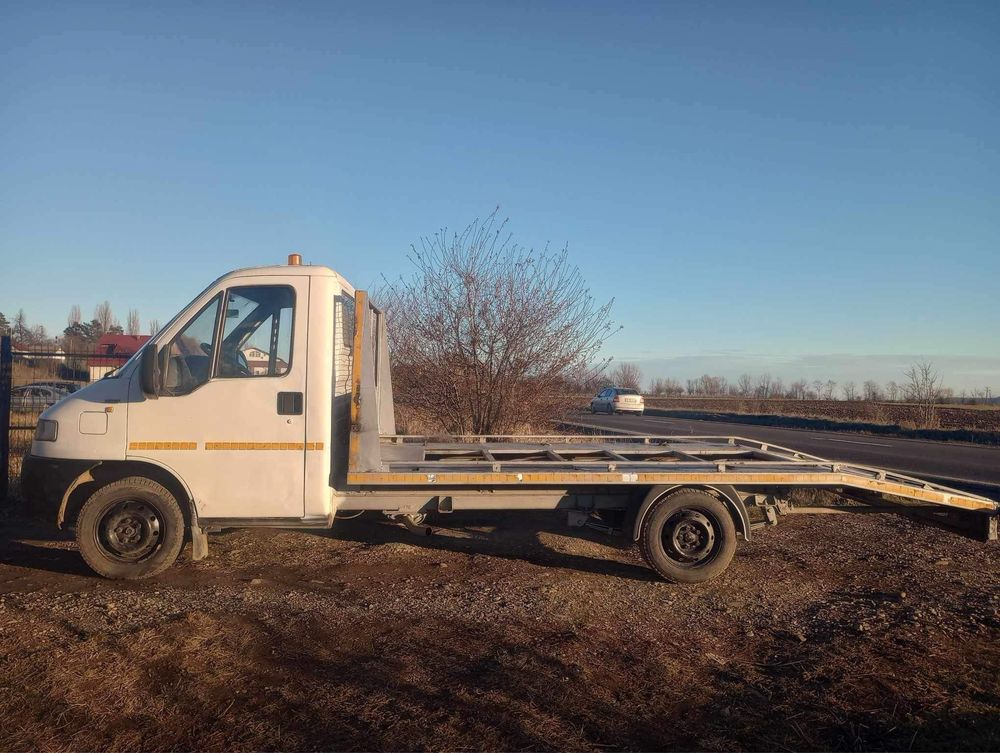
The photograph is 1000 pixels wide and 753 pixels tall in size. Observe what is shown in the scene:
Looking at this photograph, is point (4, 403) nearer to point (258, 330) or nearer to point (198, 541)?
point (198, 541)

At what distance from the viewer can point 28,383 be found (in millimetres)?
10812

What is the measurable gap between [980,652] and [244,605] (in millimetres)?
5083

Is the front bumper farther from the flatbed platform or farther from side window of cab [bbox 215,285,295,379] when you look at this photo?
the flatbed platform

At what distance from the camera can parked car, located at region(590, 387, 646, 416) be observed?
119 ft

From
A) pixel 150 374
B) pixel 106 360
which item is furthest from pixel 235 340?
pixel 106 360

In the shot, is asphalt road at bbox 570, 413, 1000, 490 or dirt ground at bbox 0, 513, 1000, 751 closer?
dirt ground at bbox 0, 513, 1000, 751

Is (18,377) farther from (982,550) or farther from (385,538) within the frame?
(982,550)

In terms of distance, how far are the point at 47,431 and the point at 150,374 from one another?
3.92 feet

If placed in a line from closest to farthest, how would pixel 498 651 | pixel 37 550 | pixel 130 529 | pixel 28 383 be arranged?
pixel 498 651 → pixel 130 529 → pixel 37 550 → pixel 28 383

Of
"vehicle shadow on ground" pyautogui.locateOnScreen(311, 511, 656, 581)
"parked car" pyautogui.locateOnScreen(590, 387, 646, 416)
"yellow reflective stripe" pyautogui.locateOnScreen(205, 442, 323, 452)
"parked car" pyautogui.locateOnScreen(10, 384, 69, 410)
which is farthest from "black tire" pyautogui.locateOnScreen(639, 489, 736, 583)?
"parked car" pyautogui.locateOnScreen(590, 387, 646, 416)

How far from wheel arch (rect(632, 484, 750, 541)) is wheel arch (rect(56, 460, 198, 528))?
145 inches

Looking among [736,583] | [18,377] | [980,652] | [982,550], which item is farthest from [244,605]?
[18,377]

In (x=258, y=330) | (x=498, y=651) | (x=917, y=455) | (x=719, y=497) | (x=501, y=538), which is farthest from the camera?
(x=917, y=455)

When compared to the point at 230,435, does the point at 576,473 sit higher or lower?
lower
